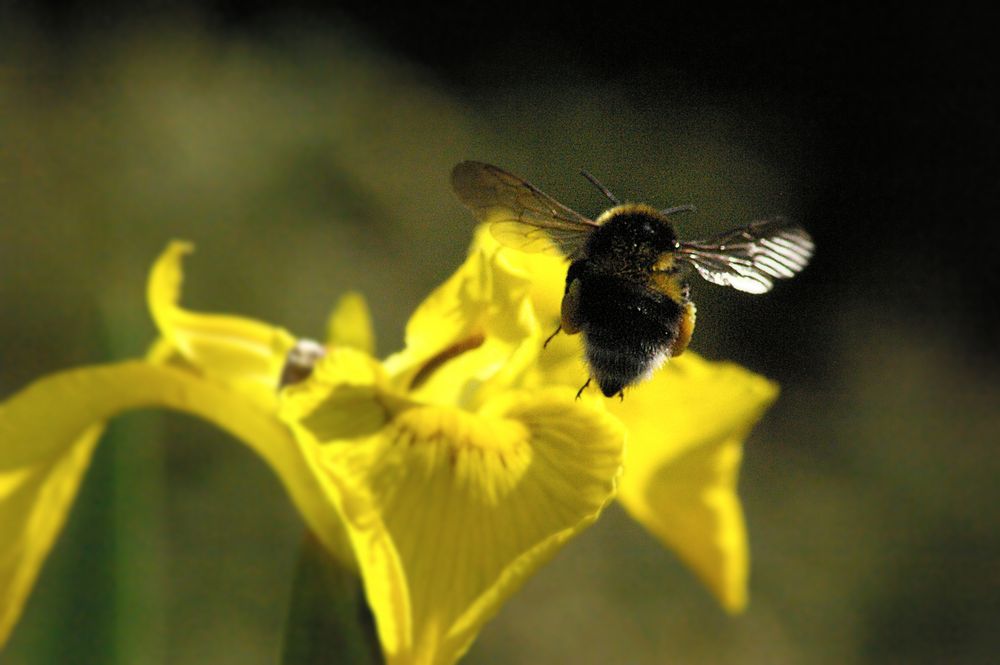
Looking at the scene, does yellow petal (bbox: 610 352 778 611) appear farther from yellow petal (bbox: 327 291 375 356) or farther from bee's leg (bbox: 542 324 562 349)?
yellow petal (bbox: 327 291 375 356)

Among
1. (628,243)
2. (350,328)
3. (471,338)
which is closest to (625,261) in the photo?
(628,243)

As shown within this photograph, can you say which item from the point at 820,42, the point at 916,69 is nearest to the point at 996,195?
the point at 916,69

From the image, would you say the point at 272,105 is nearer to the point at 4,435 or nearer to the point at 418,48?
the point at 418,48

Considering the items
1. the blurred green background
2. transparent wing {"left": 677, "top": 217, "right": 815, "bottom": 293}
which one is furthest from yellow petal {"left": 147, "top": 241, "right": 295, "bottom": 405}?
the blurred green background

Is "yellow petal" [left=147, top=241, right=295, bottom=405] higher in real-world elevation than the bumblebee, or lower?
lower

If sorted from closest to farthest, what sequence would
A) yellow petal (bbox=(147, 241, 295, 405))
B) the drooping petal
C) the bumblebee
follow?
the drooping petal, the bumblebee, yellow petal (bbox=(147, 241, 295, 405))

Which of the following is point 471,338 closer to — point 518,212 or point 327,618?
point 518,212
